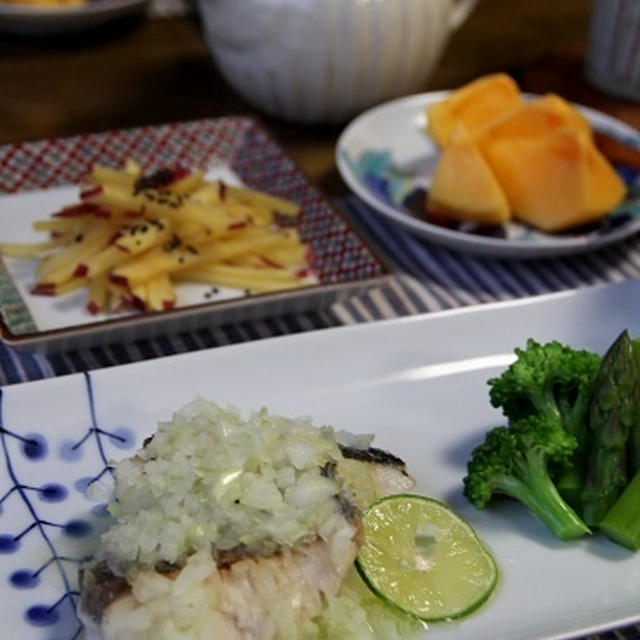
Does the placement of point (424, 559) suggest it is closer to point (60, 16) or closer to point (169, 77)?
point (169, 77)

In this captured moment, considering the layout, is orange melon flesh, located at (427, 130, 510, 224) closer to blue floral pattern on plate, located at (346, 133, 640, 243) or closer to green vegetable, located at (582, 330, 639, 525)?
blue floral pattern on plate, located at (346, 133, 640, 243)

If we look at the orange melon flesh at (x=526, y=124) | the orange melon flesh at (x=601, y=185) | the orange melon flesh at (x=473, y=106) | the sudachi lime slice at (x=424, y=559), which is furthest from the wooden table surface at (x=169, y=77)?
the sudachi lime slice at (x=424, y=559)

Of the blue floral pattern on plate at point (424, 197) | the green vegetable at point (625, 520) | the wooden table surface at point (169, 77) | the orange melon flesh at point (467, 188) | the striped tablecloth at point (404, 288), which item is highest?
the green vegetable at point (625, 520)

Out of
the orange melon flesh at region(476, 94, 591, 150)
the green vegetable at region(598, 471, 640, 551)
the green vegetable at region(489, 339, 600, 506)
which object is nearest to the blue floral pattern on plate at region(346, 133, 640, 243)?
the orange melon flesh at region(476, 94, 591, 150)

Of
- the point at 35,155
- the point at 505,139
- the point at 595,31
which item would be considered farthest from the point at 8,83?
the point at 595,31

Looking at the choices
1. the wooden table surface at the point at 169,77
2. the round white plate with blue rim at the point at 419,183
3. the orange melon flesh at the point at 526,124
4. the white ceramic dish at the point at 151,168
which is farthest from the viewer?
the wooden table surface at the point at 169,77

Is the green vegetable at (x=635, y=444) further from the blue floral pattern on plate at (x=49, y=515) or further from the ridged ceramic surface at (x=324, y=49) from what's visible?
the ridged ceramic surface at (x=324, y=49)

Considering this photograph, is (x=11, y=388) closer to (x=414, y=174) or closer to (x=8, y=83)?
(x=414, y=174)
